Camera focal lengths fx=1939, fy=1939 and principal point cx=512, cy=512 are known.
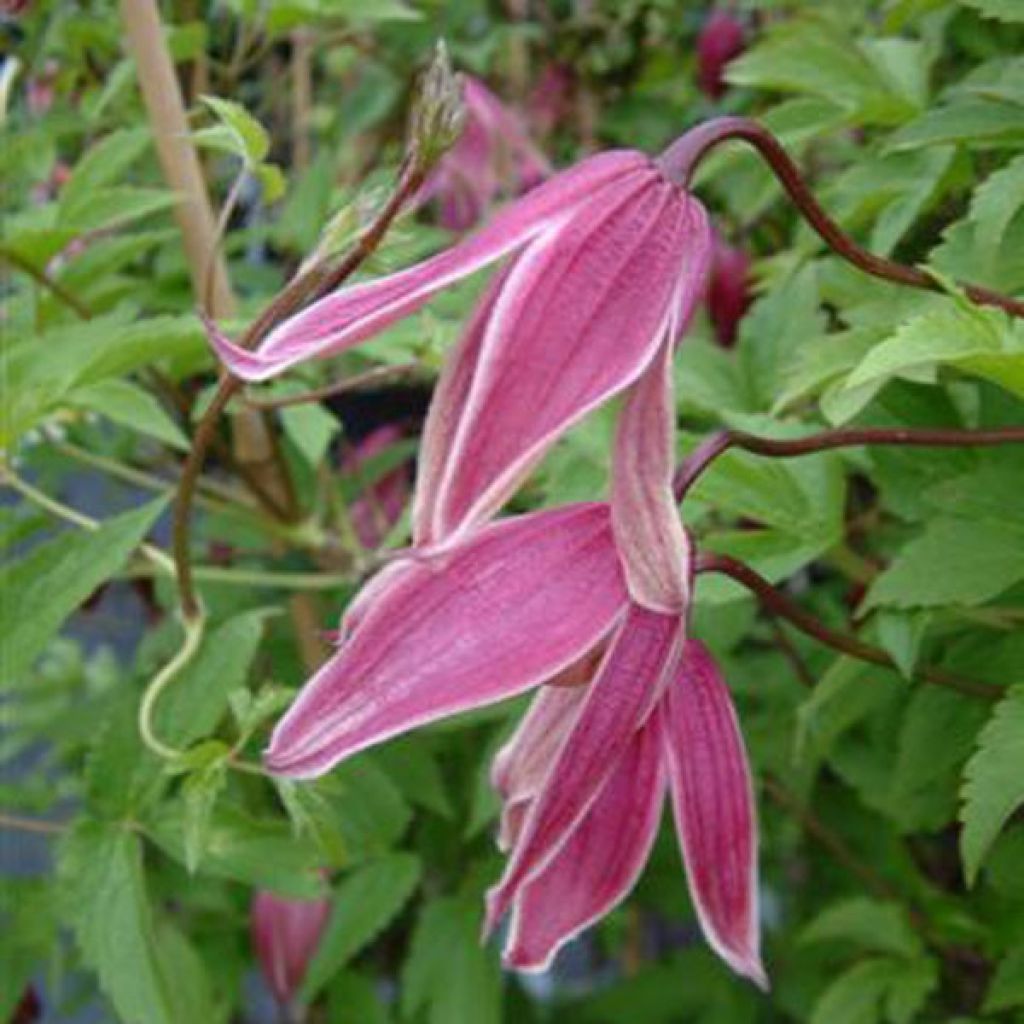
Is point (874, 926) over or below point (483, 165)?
below

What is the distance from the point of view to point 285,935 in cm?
102

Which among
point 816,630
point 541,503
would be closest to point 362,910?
point 541,503

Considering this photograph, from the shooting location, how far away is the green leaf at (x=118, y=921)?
0.79 meters

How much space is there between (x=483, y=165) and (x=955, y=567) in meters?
0.88

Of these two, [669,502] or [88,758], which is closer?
[669,502]

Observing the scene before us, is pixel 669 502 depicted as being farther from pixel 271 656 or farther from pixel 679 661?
pixel 271 656

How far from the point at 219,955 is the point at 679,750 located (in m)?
0.85

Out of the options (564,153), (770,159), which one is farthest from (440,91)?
(564,153)

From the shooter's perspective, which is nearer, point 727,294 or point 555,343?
point 555,343

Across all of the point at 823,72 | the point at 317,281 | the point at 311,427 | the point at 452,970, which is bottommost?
the point at 452,970

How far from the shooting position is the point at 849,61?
3.11ft

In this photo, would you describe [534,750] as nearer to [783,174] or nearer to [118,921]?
[783,174]

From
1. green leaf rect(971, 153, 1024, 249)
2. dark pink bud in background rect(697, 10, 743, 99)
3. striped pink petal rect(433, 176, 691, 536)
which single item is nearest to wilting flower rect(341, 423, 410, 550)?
dark pink bud in background rect(697, 10, 743, 99)

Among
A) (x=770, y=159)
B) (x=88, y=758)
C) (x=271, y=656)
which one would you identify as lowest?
(x=271, y=656)
